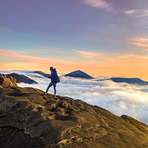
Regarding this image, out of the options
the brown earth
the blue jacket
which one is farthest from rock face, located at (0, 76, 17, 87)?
the blue jacket

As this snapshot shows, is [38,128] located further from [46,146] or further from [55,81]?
[55,81]

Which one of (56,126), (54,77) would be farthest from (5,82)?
(56,126)

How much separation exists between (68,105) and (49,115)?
15.5 ft

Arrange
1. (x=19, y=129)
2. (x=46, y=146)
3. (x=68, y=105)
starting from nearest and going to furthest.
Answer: (x=46, y=146) → (x=19, y=129) → (x=68, y=105)

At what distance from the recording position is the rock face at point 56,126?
39719 millimetres

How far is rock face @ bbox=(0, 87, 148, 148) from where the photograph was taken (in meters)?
39.7

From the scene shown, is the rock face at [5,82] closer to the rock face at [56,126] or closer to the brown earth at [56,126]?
the brown earth at [56,126]

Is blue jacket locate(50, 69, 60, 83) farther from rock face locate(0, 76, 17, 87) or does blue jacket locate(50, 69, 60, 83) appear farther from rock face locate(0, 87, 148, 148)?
rock face locate(0, 76, 17, 87)

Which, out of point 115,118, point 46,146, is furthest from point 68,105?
point 46,146

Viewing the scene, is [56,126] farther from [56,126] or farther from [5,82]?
[5,82]

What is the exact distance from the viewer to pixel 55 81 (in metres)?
51.4

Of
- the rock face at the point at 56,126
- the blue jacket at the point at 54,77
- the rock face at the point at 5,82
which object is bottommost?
the rock face at the point at 56,126

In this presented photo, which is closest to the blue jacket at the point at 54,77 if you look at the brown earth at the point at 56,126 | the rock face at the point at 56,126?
the brown earth at the point at 56,126

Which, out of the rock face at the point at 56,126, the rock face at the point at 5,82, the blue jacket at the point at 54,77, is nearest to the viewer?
the rock face at the point at 56,126
